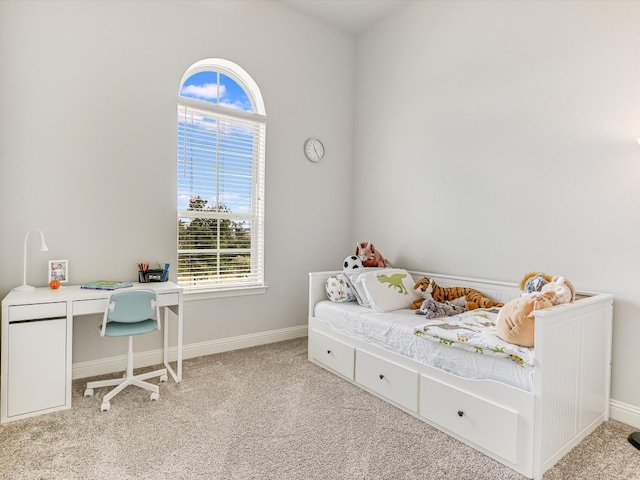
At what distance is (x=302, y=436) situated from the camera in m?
2.02

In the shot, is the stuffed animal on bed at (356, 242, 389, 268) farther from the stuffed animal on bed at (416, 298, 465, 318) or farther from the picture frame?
the picture frame

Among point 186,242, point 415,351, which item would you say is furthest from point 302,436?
point 186,242

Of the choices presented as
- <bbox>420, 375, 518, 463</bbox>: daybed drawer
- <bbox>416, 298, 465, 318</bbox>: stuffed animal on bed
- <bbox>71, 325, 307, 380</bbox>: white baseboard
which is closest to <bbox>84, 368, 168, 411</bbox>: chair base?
<bbox>71, 325, 307, 380</bbox>: white baseboard

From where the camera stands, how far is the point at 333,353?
291 cm

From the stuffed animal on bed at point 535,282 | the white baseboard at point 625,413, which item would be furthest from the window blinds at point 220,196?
the white baseboard at point 625,413

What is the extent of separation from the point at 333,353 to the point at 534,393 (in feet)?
4.91

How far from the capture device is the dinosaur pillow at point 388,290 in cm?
280

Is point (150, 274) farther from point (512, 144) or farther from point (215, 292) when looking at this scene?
point (512, 144)

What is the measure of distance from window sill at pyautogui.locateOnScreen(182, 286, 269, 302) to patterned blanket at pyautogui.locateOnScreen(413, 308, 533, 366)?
1714 millimetres

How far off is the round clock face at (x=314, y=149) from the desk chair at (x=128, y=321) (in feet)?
6.88

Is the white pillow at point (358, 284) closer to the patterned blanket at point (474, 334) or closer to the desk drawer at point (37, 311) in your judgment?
the patterned blanket at point (474, 334)

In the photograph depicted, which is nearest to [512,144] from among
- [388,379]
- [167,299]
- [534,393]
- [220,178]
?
[534,393]

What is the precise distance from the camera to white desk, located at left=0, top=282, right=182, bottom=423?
213cm

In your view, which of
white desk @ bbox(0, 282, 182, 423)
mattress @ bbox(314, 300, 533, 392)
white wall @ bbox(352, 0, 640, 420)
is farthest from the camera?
white wall @ bbox(352, 0, 640, 420)
